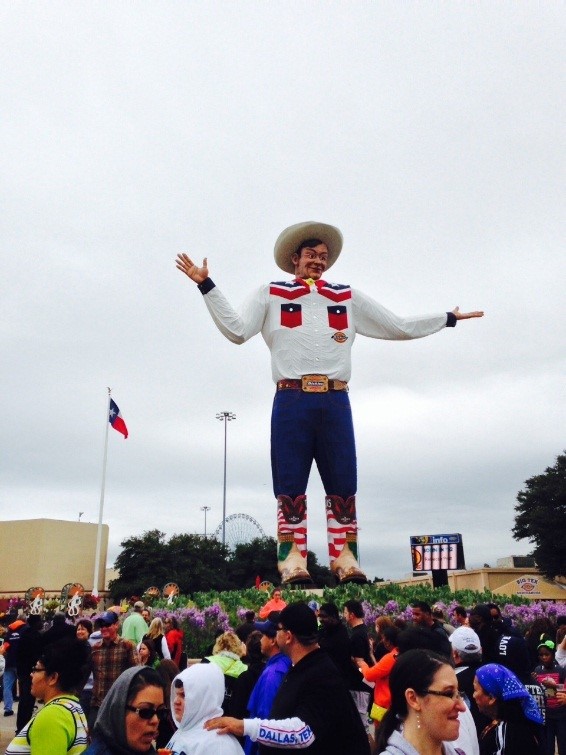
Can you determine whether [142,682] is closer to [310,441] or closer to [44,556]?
[310,441]

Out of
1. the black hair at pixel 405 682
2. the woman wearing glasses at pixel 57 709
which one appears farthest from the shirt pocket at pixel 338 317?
the black hair at pixel 405 682

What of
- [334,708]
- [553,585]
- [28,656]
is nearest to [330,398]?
[28,656]

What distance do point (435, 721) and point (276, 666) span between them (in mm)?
1842

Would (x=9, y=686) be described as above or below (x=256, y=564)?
below

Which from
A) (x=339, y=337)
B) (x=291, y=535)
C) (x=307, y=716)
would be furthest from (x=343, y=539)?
(x=307, y=716)

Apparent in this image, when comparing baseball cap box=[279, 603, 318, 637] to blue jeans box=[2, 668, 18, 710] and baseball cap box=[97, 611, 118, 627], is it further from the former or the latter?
blue jeans box=[2, 668, 18, 710]

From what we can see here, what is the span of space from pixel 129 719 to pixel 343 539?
9316 mm

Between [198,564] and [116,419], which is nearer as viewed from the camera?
[116,419]

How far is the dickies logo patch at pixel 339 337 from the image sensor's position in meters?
12.2

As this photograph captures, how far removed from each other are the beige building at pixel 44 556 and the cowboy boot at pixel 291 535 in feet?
108

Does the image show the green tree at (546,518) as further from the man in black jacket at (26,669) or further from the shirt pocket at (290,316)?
the man in black jacket at (26,669)

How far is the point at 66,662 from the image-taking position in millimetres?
3467

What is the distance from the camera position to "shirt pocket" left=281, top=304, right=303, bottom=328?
1222cm

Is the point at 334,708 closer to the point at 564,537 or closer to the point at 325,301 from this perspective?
the point at 325,301
